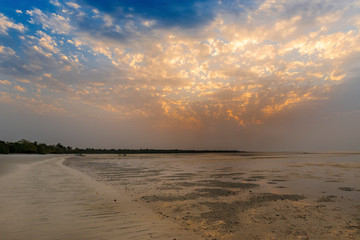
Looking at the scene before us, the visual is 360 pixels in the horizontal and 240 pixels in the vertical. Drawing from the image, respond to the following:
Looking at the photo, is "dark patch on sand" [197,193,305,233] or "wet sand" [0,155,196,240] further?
"dark patch on sand" [197,193,305,233]

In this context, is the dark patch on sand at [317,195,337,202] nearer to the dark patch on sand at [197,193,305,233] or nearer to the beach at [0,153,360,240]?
the beach at [0,153,360,240]

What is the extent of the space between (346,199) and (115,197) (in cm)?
1397

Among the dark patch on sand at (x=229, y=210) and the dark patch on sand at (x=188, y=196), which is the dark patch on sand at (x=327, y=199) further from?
the dark patch on sand at (x=188, y=196)

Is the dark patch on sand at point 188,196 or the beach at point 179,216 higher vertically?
the beach at point 179,216

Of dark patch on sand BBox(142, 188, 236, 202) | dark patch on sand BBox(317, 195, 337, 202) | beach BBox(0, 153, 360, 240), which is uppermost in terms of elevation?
beach BBox(0, 153, 360, 240)

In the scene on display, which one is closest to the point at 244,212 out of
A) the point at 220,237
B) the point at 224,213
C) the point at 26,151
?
the point at 224,213

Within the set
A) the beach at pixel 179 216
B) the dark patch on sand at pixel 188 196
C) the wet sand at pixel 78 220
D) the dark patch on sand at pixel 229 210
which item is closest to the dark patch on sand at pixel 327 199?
the beach at pixel 179 216

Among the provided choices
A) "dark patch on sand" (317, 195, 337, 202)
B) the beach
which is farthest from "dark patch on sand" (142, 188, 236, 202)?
"dark patch on sand" (317, 195, 337, 202)

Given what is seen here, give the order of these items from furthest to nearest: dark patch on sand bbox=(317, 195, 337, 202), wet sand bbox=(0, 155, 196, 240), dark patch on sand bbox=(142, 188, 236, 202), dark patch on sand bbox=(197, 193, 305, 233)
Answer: dark patch on sand bbox=(142, 188, 236, 202)
dark patch on sand bbox=(317, 195, 337, 202)
dark patch on sand bbox=(197, 193, 305, 233)
wet sand bbox=(0, 155, 196, 240)

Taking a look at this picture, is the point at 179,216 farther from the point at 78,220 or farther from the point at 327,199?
the point at 327,199

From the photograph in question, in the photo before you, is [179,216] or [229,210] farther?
[229,210]

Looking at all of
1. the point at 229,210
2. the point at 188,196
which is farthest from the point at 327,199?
the point at 188,196

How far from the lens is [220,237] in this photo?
7.31 metres

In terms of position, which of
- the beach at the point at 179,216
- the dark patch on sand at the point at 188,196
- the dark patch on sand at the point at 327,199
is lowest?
the dark patch on sand at the point at 188,196
